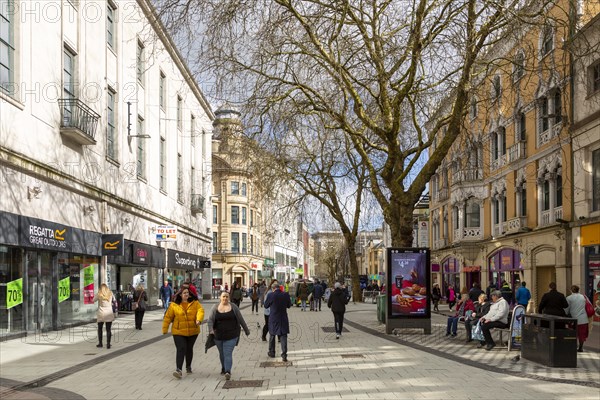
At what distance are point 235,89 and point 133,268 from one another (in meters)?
16.2

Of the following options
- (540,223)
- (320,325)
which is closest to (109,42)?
(320,325)

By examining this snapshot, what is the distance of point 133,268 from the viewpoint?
32906 mm

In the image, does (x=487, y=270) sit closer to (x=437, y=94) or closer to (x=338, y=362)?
(x=437, y=94)

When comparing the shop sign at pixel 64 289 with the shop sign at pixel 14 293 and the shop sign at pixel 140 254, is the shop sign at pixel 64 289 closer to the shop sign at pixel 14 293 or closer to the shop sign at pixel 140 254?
the shop sign at pixel 14 293

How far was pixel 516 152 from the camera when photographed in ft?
115

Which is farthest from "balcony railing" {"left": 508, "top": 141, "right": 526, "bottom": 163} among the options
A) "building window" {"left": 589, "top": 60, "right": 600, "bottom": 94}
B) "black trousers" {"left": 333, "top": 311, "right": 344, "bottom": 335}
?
"black trousers" {"left": 333, "top": 311, "right": 344, "bottom": 335}

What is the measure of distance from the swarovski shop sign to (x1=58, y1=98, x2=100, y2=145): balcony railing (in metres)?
16.1

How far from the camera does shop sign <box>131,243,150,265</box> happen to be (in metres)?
30.5

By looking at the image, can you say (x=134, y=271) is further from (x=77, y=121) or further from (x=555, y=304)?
(x=555, y=304)

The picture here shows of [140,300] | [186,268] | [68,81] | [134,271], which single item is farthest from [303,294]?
[68,81]

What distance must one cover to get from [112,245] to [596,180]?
1828cm

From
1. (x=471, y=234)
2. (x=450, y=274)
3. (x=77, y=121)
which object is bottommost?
(x=450, y=274)

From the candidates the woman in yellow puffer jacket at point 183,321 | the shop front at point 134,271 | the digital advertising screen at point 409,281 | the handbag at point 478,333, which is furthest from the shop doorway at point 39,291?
the handbag at point 478,333

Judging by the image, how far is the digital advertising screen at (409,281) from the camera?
20.5m
